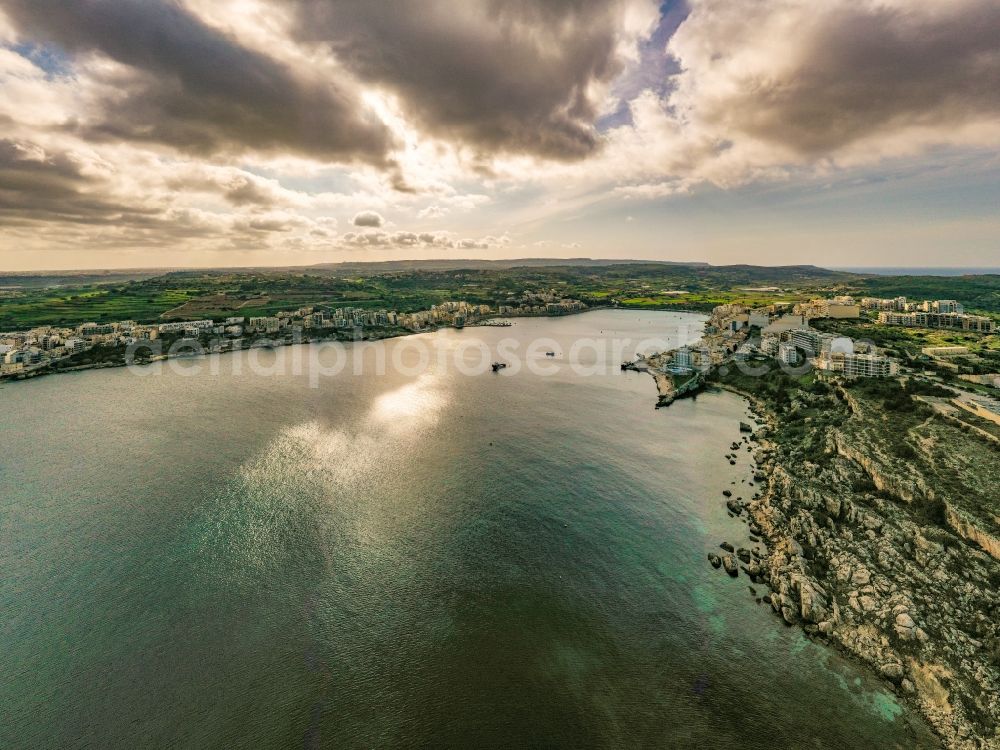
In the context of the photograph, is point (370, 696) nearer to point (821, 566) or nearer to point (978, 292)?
point (821, 566)

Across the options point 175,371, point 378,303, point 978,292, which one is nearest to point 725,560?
point 175,371

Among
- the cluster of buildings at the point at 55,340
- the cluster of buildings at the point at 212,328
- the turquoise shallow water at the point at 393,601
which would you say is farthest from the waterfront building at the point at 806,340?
the cluster of buildings at the point at 55,340

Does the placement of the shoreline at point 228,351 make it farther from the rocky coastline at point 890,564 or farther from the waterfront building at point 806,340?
the rocky coastline at point 890,564

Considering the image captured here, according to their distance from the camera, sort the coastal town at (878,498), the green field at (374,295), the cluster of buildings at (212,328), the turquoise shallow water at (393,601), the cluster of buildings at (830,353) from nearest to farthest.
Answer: the turquoise shallow water at (393,601), the coastal town at (878,498), the cluster of buildings at (830,353), the cluster of buildings at (212,328), the green field at (374,295)

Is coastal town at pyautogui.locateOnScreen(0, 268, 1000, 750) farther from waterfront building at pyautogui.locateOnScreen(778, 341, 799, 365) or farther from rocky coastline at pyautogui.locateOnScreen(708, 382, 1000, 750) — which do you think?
waterfront building at pyautogui.locateOnScreen(778, 341, 799, 365)

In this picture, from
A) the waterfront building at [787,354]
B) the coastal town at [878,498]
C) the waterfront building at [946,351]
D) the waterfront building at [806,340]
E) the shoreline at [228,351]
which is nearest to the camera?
the coastal town at [878,498]

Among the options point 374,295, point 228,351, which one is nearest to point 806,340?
point 228,351

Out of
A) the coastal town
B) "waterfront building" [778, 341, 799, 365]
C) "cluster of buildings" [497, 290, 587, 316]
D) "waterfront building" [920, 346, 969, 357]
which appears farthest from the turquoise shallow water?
Answer: "cluster of buildings" [497, 290, 587, 316]
